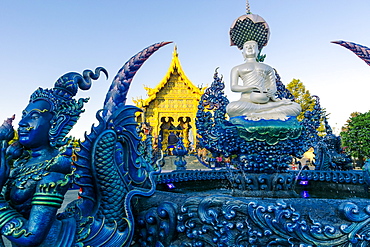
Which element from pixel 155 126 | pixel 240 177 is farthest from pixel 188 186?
pixel 155 126

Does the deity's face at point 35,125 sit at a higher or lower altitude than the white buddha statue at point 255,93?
lower

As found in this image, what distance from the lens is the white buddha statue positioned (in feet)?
12.2

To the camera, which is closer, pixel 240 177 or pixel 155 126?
pixel 240 177

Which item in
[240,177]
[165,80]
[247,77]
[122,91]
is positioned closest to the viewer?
[122,91]

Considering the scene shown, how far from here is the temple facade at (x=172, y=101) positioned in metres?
19.3

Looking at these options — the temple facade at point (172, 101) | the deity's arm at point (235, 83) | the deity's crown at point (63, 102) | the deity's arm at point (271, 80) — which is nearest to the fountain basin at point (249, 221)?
the deity's crown at point (63, 102)

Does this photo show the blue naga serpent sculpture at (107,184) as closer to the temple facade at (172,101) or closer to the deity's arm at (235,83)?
the deity's arm at (235,83)

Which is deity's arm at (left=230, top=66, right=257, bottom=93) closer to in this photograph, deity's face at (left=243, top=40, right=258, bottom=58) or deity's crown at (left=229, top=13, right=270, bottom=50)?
deity's face at (left=243, top=40, right=258, bottom=58)

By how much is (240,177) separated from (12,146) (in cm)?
277

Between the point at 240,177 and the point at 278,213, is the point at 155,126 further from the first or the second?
the point at 278,213

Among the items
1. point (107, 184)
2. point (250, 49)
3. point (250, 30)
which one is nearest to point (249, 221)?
point (107, 184)

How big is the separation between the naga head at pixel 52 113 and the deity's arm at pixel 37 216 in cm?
28

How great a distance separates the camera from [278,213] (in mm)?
1693

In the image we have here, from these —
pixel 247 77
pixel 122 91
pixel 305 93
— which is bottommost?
pixel 122 91
